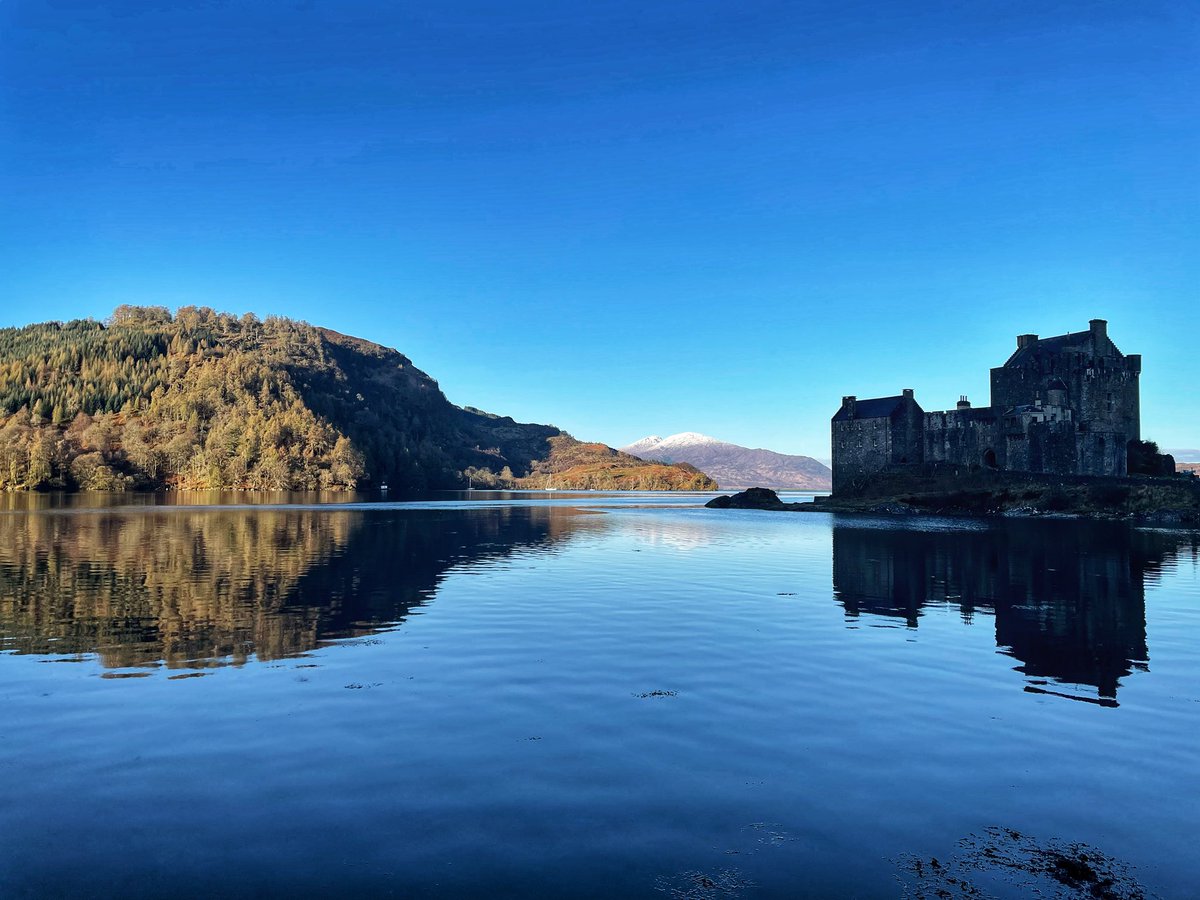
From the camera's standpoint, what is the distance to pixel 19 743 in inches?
475

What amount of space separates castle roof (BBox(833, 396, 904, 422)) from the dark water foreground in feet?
304

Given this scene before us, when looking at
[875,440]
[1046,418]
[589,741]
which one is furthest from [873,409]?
[589,741]

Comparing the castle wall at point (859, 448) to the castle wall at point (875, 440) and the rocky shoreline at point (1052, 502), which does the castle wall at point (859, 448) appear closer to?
the castle wall at point (875, 440)

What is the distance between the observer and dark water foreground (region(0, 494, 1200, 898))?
8.27 metres

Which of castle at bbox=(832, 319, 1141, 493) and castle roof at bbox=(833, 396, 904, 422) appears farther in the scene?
castle roof at bbox=(833, 396, 904, 422)

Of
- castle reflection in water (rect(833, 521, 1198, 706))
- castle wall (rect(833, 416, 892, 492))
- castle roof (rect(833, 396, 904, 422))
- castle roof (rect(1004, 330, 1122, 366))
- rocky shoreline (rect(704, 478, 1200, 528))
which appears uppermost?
castle roof (rect(1004, 330, 1122, 366))

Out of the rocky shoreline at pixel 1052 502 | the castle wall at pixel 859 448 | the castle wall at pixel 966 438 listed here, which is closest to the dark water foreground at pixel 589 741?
the rocky shoreline at pixel 1052 502

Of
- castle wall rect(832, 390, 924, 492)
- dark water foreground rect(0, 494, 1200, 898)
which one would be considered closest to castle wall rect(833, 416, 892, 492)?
castle wall rect(832, 390, 924, 492)

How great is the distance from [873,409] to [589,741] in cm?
11940

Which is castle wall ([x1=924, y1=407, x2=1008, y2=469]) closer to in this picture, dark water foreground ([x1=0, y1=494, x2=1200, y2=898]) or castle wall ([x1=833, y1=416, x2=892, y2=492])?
castle wall ([x1=833, y1=416, x2=892, y2=492])

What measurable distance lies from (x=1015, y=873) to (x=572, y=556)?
125 feet

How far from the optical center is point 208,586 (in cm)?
2934

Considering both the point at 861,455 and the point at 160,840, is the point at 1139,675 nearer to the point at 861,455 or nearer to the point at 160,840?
the point at 160,840

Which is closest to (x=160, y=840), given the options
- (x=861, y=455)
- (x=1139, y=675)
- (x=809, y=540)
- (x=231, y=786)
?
(x=231, y=786)
